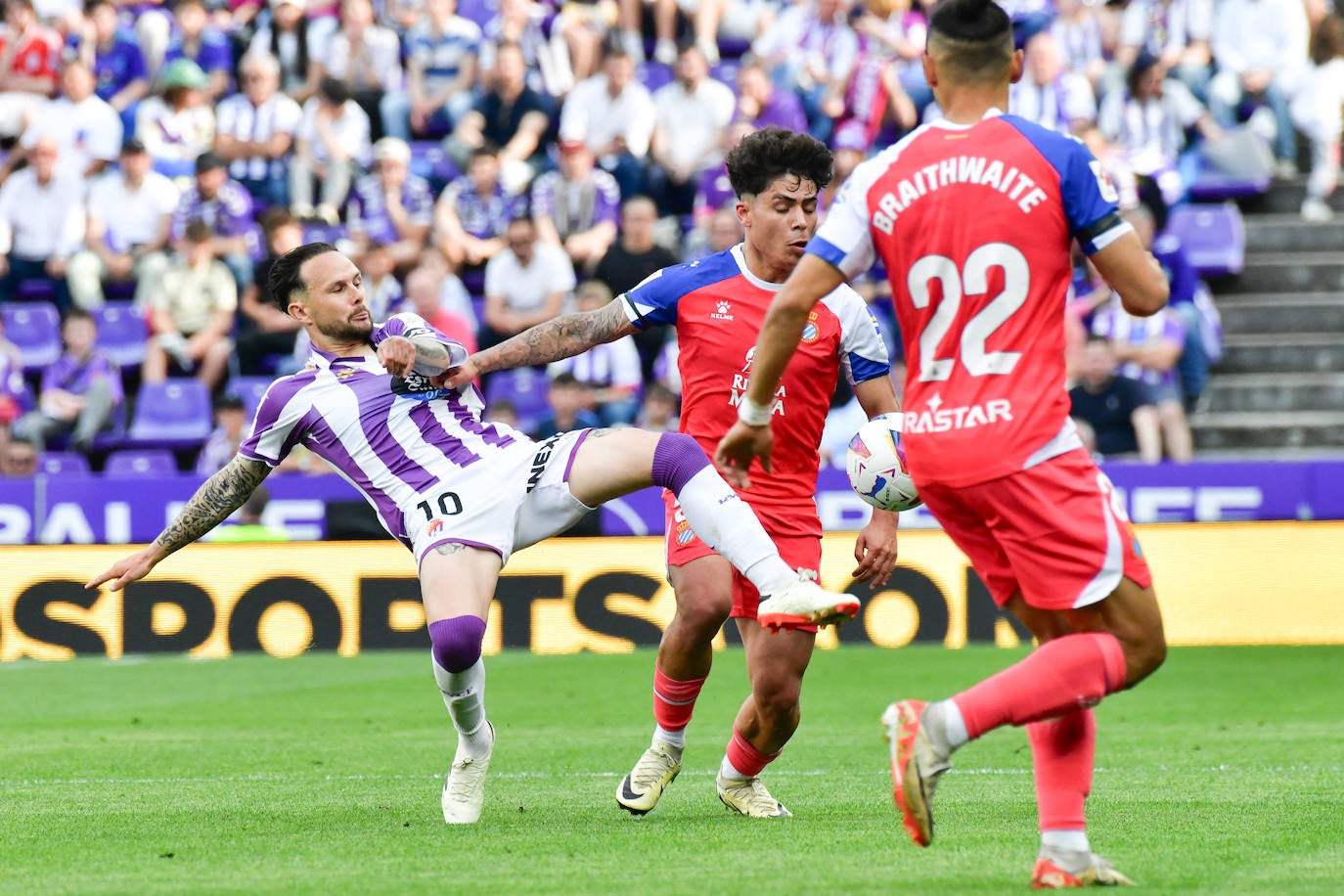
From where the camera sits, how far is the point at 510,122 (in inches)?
715

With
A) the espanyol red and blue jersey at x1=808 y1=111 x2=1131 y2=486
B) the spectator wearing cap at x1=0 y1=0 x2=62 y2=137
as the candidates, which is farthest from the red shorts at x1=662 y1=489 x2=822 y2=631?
the spectator wearing cap at x1=0 y1=0 x2=62 y2=137

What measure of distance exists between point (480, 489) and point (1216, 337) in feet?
38.2

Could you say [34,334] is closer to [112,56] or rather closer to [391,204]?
[391,204]

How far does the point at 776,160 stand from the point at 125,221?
1295 cm

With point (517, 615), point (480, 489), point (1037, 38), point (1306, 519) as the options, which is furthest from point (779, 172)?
point (1037, 38)

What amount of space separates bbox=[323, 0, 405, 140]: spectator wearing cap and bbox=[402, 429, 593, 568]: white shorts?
42.0 feet

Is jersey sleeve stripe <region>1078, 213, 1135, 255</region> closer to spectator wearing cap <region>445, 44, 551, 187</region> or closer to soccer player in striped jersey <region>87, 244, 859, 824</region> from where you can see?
soccer player in striped jersey <region>87, 244, 859, 824</region>

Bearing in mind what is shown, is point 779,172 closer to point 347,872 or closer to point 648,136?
point 347,872

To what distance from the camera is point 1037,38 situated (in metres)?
16.8

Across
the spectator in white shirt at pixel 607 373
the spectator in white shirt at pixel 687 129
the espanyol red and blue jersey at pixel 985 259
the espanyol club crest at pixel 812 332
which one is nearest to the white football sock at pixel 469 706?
the espanyol club crest at pixel 812 332

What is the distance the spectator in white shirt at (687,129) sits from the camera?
17438mm

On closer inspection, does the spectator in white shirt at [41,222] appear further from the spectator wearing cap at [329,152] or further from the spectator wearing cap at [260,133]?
the spectator wearing cap at [329,152]

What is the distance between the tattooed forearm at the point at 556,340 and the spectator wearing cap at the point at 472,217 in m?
10.6

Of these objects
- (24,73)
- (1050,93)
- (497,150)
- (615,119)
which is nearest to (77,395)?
(24,73)
